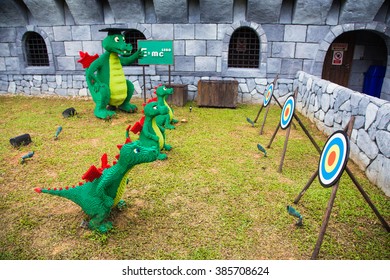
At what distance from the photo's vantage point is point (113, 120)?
645 centimetres

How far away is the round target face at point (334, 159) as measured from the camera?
2.23 m

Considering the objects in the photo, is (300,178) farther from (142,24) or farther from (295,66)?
(142,24)

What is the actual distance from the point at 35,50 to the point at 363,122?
9788 mm

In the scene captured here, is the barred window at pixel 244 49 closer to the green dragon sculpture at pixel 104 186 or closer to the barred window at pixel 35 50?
the barred window at pixel 35 50

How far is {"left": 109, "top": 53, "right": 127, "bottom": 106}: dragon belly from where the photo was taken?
6314mm

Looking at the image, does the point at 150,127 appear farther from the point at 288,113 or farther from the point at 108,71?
the point at 108,71

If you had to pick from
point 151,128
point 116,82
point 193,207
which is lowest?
point 193,207

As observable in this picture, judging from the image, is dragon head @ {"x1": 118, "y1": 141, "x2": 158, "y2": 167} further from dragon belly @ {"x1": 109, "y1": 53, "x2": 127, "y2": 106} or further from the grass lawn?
dragon belly @ {"x1": 109, "y1": 53, "x2": 127, "y2": 106}

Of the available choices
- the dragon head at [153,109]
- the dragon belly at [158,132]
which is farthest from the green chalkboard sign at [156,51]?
the dragon head at [153,109]

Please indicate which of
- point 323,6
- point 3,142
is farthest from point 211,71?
point 3,142

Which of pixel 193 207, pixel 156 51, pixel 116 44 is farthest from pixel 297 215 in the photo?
pixel 156 51

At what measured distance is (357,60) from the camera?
901 cm

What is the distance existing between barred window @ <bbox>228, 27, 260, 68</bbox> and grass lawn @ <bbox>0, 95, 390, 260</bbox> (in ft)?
12.3

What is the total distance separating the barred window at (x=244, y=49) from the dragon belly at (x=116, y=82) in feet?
11.6
